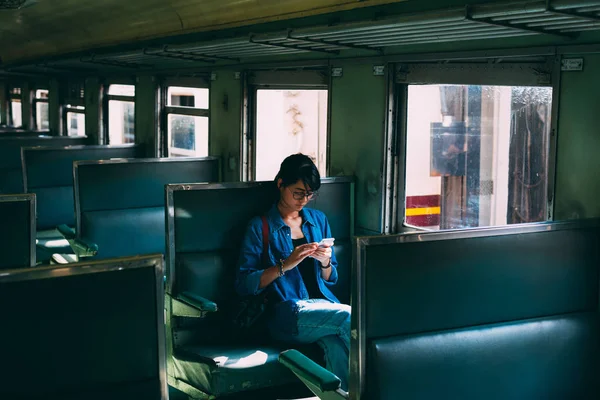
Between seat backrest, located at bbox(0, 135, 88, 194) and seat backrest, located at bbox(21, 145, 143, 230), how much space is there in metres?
0.96

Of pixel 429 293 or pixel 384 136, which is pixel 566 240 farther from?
pixel 384 136

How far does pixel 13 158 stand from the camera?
8.32 metres

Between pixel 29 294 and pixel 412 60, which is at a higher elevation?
pixel 412 60

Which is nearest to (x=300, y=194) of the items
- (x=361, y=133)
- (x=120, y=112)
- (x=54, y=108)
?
(x=361, y=133)

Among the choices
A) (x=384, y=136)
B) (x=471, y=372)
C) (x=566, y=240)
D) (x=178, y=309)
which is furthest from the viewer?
(x=384, y=136)

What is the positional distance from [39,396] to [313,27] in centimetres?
247

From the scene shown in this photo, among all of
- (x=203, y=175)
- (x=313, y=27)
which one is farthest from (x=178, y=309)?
(x=203, y=175)

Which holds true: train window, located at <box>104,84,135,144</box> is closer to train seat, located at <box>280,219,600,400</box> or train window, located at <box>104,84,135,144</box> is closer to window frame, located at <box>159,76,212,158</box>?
window frame, located at <box>159,76,212,158</box>

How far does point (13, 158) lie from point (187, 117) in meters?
2.10

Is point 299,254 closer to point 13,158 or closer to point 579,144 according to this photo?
point 579,144

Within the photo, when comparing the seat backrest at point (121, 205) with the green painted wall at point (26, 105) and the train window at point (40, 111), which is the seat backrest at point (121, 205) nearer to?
the train window at point (40, 111)

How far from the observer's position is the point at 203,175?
20.1 feet

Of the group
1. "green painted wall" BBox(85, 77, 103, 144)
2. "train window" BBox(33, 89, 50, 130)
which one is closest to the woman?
"green painted wall" BBox(85, 77, 103, 144)

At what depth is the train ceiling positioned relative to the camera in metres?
2.86
